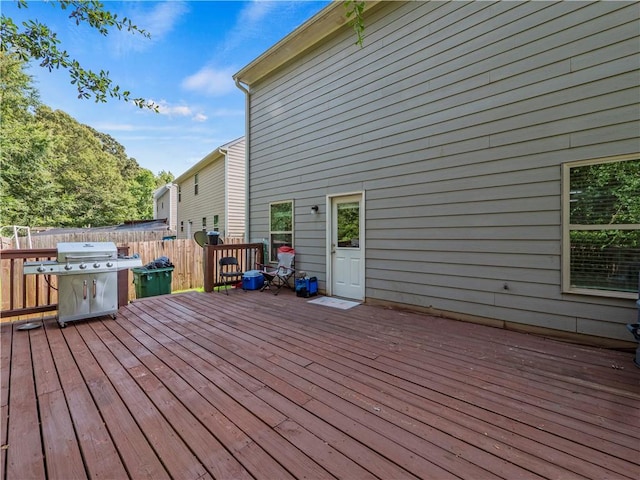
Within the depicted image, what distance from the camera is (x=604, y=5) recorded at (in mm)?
2842

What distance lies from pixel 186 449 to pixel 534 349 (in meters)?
3.13

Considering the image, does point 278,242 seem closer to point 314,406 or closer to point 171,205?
point 314,406

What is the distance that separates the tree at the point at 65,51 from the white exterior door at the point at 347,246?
135 inches

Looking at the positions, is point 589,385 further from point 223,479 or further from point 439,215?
point 223,479

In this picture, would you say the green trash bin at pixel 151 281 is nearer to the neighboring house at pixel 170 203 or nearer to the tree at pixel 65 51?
the tree at pixel 65 51

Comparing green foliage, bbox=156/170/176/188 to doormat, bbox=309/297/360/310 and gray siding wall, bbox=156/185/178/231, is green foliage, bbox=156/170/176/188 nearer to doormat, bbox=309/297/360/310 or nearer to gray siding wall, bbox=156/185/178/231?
gray siding wall, bbox=156/185/178/231

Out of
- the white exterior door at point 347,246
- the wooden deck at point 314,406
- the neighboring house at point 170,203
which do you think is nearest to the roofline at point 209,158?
the neighboring house at point 170,203

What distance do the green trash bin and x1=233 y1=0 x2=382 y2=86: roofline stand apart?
188 inches

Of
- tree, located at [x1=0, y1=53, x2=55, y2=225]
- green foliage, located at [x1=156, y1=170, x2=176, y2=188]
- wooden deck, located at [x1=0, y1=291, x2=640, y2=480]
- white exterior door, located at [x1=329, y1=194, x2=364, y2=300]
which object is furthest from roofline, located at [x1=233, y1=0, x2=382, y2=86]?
green foliage, located at [x1=156, y1=170, x2=176, y2=188]

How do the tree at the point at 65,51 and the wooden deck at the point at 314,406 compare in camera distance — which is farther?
the tree at the point at 65,51

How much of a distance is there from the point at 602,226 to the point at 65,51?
5.48m

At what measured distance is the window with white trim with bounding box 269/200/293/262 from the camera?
611cm

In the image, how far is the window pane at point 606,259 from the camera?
276 cm

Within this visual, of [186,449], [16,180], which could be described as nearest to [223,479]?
[186,449]
